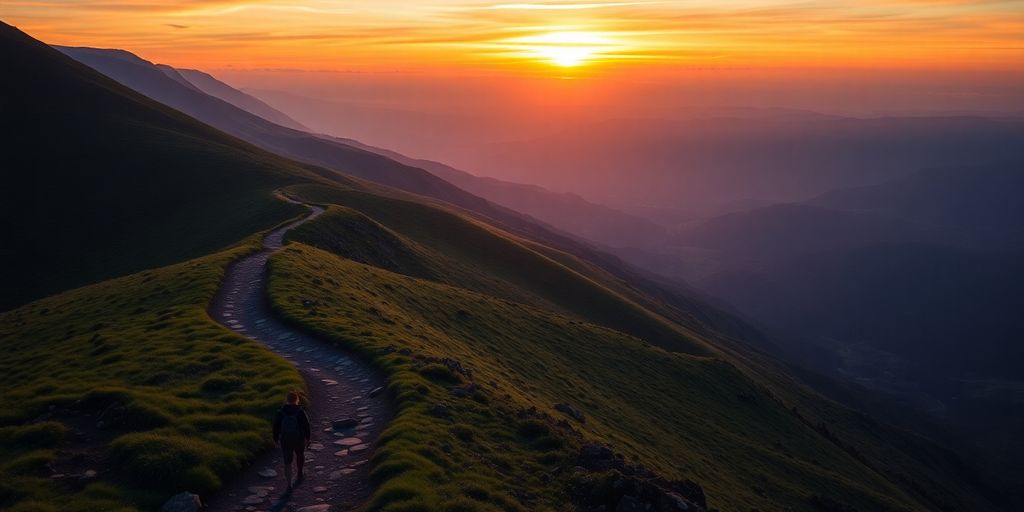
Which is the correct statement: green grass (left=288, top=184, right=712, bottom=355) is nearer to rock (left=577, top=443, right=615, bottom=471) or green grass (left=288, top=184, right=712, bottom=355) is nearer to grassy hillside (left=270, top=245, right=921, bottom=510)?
grassy hillside (left=270, top=245, right=921, bottom=510)

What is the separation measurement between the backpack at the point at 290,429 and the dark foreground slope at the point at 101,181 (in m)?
52.4

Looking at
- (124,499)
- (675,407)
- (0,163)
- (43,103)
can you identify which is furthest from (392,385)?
(43,103)

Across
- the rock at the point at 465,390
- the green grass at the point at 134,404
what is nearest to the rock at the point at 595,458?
the rock at the point at 465,390

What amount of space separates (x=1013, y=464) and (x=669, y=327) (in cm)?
15368

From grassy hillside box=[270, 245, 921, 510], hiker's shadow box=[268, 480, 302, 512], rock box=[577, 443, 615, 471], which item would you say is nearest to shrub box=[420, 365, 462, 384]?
grassy hillside box=[270, 245, 921, 510]

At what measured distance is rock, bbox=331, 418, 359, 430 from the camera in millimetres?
21109

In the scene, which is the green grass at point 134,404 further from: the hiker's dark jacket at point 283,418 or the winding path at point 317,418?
the hiker's dark jacket at point 283,418

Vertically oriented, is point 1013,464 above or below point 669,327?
below

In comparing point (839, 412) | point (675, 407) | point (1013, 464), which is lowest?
point (1013, 464)

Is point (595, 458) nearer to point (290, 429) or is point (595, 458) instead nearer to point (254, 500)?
point (290, 429)

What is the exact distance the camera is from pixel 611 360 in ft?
196

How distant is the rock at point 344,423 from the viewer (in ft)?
69.3

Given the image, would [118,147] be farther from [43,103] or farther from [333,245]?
[333,245]

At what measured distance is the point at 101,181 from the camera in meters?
97.4
